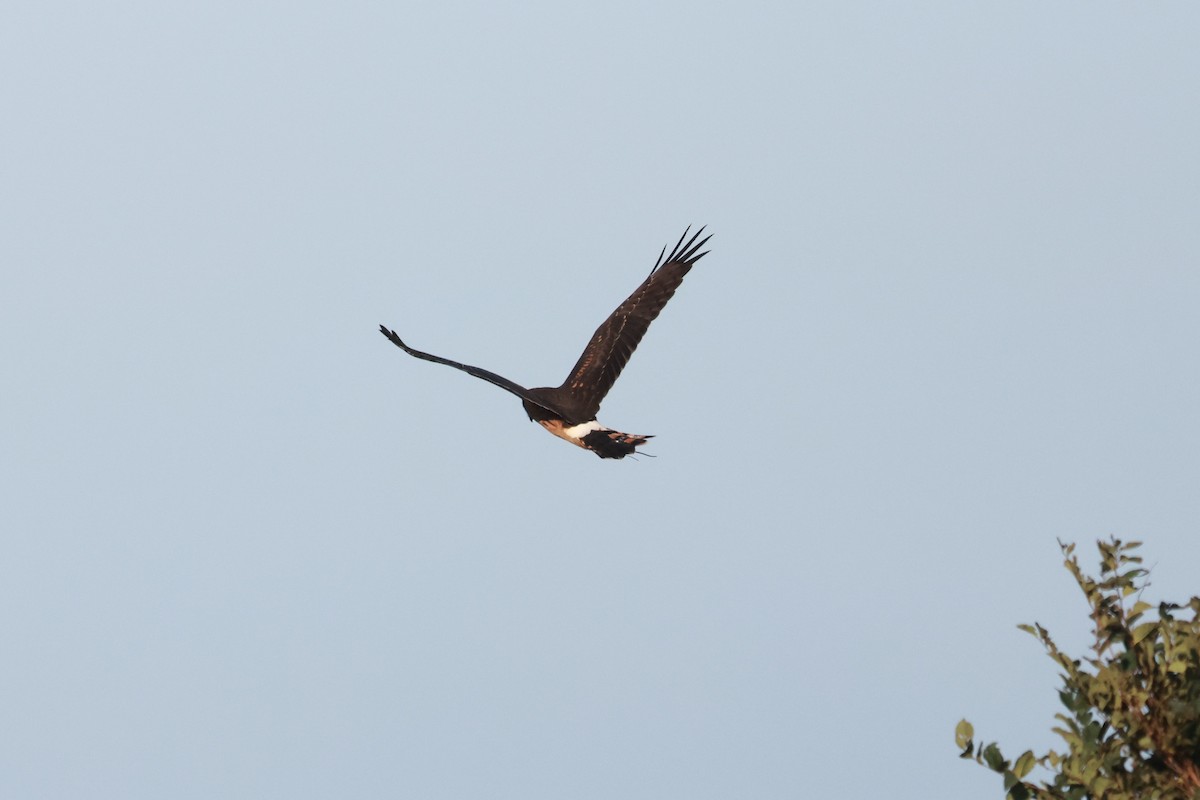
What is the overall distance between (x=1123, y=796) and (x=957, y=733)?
1.76 feet

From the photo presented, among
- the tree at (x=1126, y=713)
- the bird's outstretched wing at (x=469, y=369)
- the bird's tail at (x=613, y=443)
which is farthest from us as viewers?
the bird's tail at (x=613, y=443)

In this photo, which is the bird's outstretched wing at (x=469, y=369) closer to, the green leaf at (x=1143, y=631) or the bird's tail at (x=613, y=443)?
the bird's tail at (x=613, y=443)

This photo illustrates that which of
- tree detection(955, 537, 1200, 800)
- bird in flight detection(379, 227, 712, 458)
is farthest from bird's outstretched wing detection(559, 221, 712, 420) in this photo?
tree detection(955, 537, 1200, 800)

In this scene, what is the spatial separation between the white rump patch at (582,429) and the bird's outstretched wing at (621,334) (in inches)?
12.5

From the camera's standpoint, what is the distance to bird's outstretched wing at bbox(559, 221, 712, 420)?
65.6ft

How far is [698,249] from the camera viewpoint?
2138cm

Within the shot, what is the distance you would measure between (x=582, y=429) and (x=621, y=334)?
198 centimetres

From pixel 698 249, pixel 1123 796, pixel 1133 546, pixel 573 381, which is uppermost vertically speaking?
pixel 698 249

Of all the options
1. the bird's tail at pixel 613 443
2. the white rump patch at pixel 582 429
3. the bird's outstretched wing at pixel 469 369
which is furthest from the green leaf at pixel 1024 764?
the white rump patch at pixel 582 429

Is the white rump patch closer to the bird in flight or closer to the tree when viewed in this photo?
the bird in flight

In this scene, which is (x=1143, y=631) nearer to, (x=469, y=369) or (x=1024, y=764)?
(x=1024, y=764)

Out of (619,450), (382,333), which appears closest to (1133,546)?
(382,333)

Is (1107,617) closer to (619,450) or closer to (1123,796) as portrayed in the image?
(1123,796)

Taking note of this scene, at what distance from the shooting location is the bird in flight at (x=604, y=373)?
1817cm
